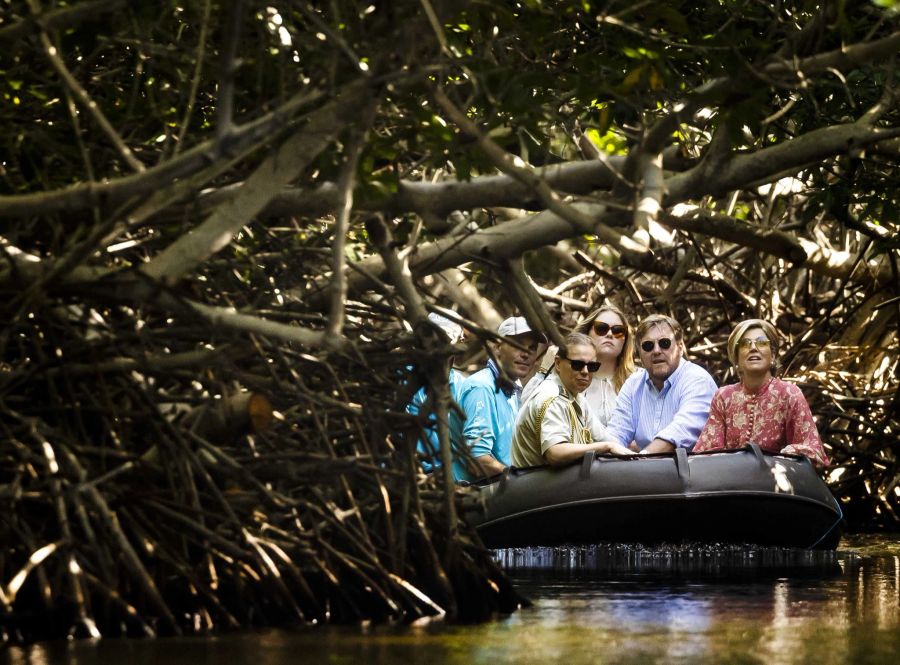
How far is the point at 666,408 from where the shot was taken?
10.1 meters

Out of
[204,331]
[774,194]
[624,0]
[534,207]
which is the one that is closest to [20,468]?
[204,331]

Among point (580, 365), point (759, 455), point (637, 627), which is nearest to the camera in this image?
point (637, 627)

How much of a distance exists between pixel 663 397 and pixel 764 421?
61cm

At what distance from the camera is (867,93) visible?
28.5 feet

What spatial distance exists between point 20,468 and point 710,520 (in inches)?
185

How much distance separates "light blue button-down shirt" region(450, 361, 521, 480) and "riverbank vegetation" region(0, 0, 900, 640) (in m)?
1.74

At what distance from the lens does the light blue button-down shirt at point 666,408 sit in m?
10.0

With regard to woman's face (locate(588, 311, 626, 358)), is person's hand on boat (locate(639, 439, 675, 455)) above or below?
below

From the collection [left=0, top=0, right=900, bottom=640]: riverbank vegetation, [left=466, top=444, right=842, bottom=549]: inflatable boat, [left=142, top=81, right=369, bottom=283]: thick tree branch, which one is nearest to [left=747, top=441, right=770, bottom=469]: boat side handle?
[left=466, top=444, right=842, bottom=549]: inflatable boat

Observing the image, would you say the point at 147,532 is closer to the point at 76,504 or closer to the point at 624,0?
the point at 76,504

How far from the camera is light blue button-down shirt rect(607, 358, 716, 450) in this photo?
1004cm

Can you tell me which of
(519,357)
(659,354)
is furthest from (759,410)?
(519,357)

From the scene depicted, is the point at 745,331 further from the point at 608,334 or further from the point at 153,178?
the point at 153,178

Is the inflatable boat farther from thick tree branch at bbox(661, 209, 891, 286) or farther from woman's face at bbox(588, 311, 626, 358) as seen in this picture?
thick tree branch at bbox(661, 209, 891, 286)
